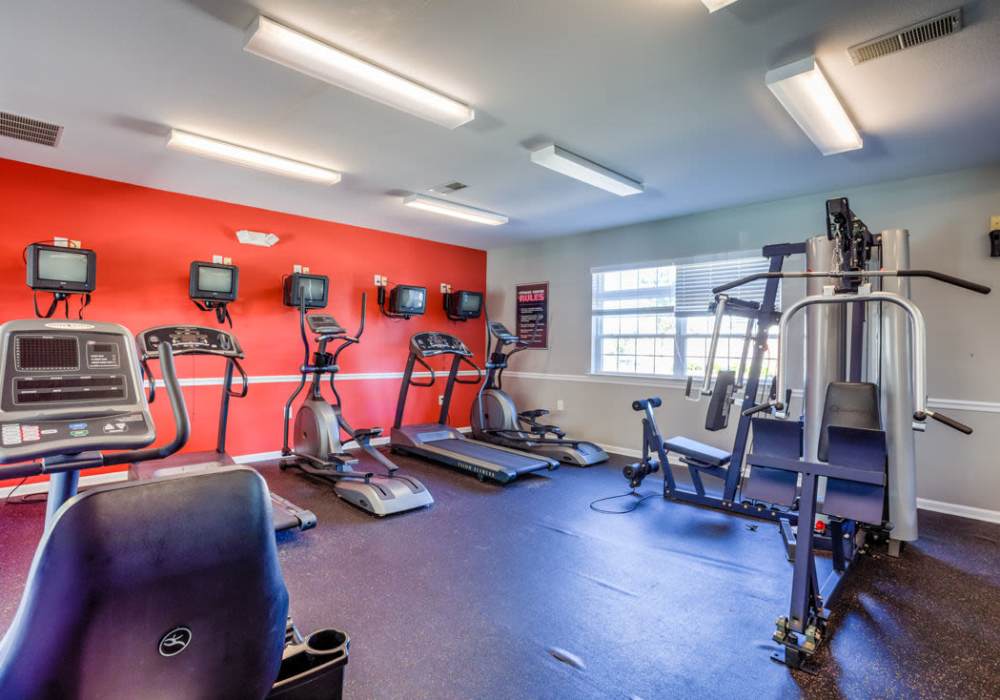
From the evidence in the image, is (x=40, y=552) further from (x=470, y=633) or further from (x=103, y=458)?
(x=470, y=633)

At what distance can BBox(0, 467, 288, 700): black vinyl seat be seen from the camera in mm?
864

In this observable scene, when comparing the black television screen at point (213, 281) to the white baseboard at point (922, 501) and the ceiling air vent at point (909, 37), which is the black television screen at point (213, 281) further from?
the ceiling air vent at point (909, 37)

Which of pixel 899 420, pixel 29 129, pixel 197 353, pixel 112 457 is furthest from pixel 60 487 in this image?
pixel 899 420

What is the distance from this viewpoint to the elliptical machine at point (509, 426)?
559 cm

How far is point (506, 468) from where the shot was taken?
185 inches

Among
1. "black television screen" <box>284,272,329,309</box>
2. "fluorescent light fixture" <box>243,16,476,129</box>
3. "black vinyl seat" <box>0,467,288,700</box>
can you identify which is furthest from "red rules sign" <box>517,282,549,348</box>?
"black vinyl seat" <box>0,467,288,700</box>

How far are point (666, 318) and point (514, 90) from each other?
359cm

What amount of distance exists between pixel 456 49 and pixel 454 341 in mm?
3720

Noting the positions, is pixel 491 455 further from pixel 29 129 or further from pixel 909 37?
pixel 29 129

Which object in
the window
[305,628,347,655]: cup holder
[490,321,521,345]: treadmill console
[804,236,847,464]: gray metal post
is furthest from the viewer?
[490,321,521,345]: treadmill console

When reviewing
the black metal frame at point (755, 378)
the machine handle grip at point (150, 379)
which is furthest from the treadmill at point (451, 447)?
the machine handle grip at point (150, 379)

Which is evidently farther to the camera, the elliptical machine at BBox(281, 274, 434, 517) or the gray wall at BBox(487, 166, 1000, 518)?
the elliptical machine at BBox(281, 274, 434, 517)

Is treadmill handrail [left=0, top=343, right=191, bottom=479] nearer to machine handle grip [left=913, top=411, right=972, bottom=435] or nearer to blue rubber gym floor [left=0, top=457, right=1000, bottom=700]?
blue rubber gym floor [left=0, top=457, right=1000, bottom=700]

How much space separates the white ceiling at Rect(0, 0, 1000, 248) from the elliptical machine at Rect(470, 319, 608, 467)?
7.98 feet
